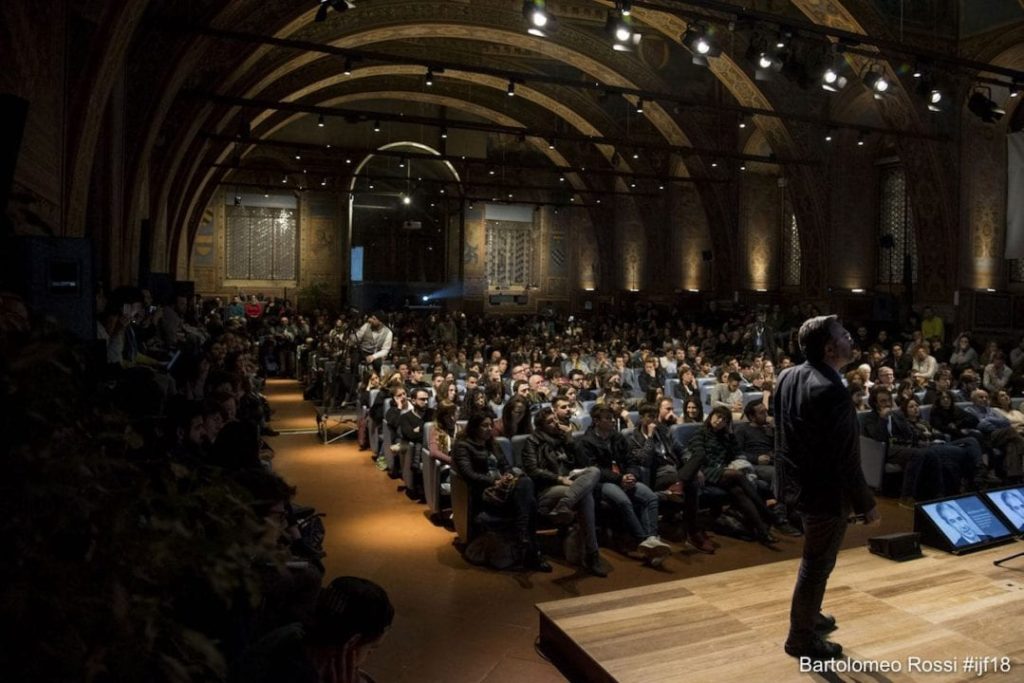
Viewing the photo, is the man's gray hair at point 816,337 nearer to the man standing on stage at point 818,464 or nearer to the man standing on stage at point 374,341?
the man standing on stage at point 818,464

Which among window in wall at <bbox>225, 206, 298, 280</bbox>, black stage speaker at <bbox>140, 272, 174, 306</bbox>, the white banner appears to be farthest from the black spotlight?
window in wall at <bbox>225, 206, 298, 280</bbox>

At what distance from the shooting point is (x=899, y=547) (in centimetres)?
470

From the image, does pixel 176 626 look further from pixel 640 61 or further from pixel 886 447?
pixel 640 61

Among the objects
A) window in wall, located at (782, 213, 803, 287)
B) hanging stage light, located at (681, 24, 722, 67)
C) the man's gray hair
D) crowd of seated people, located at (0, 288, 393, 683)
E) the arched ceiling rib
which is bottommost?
crowd of seated people, located at (0, 288, 393, 683)

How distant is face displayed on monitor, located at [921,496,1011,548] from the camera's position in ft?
16.0

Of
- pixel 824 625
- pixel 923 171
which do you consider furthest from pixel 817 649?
pixel 923 171

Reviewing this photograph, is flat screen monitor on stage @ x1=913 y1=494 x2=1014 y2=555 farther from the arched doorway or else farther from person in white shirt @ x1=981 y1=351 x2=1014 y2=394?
the arched doorway

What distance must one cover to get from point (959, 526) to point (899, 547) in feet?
2.00

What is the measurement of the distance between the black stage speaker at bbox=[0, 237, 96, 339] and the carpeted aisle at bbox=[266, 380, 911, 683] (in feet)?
8.10

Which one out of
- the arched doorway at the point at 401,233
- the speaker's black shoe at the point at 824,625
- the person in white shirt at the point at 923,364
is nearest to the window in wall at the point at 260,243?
the arched doorway at the point at 401,233

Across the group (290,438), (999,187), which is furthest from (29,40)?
(999,187)

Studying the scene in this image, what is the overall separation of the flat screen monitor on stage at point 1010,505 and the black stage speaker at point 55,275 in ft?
19.7

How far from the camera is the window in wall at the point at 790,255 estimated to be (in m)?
19.1

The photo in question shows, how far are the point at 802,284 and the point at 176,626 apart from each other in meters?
18.2
